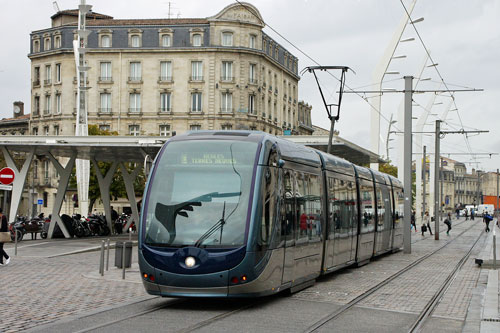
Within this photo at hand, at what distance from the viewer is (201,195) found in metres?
12.7

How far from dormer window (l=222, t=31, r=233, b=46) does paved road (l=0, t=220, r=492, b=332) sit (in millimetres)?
54898

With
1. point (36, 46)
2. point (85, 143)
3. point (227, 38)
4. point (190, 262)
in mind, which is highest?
point (36, 46)

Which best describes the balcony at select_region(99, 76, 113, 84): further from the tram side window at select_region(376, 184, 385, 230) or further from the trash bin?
the trash bin

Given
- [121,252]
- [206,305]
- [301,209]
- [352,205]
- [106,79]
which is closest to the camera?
[206,305]

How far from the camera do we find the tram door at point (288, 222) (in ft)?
45.8

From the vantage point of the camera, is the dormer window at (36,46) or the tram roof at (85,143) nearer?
the tram roof at (85,143)

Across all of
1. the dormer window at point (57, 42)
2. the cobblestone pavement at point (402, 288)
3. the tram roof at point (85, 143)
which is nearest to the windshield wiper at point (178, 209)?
the cobblestone pavement at point (402, 288)

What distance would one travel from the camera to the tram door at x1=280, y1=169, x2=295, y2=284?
14.0 m

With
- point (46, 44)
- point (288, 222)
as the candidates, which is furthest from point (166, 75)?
point (288, 222)

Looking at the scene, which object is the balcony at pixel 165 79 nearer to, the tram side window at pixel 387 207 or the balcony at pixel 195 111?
the balcony at pixel 195 111

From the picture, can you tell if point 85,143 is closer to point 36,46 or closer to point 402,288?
point 402,288

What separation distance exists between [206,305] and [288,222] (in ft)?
6.84

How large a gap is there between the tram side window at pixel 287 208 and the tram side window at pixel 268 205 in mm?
538

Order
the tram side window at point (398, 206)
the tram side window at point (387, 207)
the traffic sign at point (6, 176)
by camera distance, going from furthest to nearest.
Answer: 1. the tram side window at point (398, 206)
2. the tram side window at point (387, 207)
3. the traffic sign at point (6, 176)
